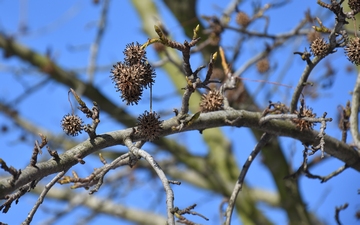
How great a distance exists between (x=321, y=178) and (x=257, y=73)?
1.94 metres

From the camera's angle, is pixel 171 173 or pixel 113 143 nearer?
pixel 113 143

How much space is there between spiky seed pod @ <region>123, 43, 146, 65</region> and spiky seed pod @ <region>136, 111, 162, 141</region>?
20cm

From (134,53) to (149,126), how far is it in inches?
10.7

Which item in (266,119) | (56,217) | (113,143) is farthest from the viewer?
(56,217)

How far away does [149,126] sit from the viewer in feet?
5.84

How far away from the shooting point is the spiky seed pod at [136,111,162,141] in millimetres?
1781

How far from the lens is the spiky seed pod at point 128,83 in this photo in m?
1.73

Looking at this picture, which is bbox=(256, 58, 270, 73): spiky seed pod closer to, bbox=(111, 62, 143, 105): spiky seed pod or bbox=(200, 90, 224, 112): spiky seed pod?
bbox=(200, 90, 224, 112): spiky seed pod

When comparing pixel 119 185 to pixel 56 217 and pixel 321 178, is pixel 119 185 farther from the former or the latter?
pixel 321 178

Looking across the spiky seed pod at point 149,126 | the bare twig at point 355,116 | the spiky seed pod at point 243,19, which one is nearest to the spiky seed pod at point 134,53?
the spiky seed pod at point 149,126

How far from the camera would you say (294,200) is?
4.26m

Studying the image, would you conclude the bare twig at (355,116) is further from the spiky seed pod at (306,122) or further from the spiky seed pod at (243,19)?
the spiky seed pod at (243,19)

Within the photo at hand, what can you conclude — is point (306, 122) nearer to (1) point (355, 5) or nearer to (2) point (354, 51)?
(2) point (354, 51)

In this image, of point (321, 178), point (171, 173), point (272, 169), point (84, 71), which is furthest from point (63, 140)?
point (321, 178)
